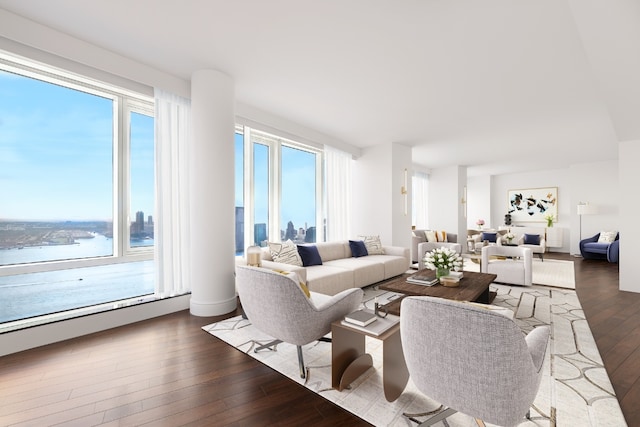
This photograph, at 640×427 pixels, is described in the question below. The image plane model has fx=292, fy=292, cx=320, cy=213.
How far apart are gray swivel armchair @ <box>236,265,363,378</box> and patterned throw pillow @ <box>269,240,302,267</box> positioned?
6.01 feet

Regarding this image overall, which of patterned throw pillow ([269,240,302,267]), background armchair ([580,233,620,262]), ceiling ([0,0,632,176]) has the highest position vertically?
ceiling ([0,0,632,176])

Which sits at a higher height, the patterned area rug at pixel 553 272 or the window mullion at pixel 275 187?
the window mullion at pixel 275 187

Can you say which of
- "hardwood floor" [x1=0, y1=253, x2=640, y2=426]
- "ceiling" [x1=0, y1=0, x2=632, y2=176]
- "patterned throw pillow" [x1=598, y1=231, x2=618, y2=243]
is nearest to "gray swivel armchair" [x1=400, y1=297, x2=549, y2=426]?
"hardwood floor" [x1=0, y1=253, x2=640, y2=426]

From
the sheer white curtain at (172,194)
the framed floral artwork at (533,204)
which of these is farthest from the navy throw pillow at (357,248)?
the framed floral artwork at (533,204)

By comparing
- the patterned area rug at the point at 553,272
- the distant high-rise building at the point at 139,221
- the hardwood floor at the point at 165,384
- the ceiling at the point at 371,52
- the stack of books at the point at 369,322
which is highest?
the ceiling at the point at 371,52

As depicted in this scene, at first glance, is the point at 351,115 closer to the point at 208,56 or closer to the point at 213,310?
the point at 208,56

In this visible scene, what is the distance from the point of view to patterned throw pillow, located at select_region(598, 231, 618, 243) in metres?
7.68

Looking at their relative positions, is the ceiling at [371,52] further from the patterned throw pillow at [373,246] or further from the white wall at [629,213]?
the patterned throw pillow at [373,246]

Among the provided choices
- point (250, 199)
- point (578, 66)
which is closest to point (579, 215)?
point (578, 66)

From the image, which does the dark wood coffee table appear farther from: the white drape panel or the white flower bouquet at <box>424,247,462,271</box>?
the white drape panel

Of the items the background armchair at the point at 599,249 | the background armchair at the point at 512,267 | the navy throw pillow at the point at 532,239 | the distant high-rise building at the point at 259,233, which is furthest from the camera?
the navy throw pillow at the point at 532,239

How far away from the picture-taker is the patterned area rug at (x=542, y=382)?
5.85ft

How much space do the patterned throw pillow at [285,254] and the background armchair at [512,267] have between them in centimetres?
330

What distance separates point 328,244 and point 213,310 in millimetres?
2339
